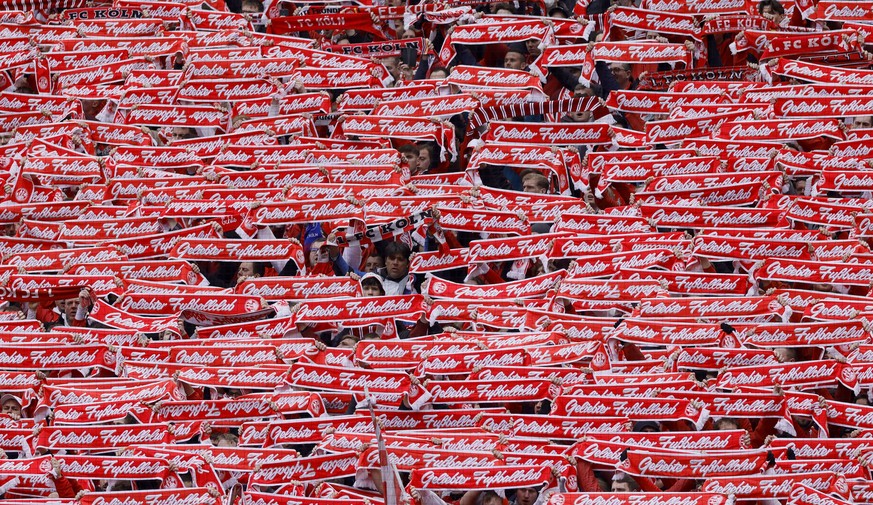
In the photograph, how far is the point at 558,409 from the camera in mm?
24391

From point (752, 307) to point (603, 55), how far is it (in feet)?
19.7

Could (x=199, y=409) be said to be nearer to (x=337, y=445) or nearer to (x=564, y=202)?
(x=337, y=445)

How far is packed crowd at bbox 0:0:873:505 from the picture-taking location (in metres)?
23.8

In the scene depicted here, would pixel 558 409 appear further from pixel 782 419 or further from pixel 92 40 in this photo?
pixel 92 40

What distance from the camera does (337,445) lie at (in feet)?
78.3

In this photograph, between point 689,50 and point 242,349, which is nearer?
point 242,349

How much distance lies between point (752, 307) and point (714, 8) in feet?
24.0

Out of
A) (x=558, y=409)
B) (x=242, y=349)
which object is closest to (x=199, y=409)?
(x=242, y=349)

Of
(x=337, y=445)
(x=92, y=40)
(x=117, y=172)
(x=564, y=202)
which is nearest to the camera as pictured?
(x=337, y=445)

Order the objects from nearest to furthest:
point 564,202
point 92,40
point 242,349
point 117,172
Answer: point 242,349
point 564,202
point 117,172
point 92,40

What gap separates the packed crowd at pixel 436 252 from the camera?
23750 mm

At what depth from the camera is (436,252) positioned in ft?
91.9

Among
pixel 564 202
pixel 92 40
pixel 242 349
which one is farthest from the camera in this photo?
pixel 92 40

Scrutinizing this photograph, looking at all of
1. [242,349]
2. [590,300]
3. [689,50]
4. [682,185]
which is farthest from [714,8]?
[242,349]
